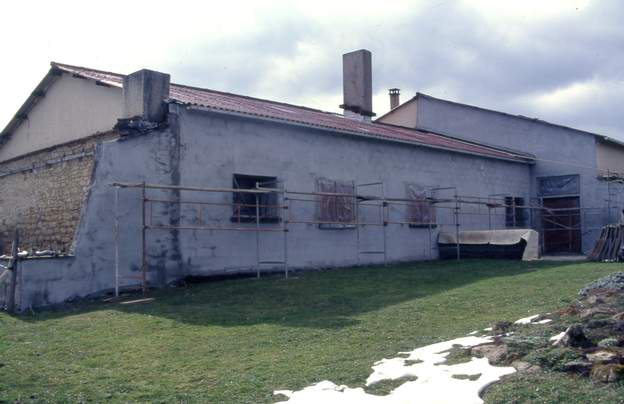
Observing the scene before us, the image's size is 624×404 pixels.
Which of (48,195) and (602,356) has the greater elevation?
(48,195)

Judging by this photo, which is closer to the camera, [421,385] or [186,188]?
[421,385]

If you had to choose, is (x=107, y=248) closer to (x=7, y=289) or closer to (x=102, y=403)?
(x=7, y=289)

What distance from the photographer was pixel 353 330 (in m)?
8.70

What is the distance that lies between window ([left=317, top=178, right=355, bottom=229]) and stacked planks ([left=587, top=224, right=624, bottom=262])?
6.94 meters

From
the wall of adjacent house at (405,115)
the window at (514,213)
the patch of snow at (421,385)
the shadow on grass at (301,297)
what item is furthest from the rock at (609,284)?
the wall of adjacent house at (405,115)

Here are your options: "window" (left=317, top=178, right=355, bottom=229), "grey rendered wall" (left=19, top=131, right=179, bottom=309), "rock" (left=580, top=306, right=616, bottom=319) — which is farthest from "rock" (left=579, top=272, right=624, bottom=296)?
"grey rendered wall" (left=19, top=131, right=179, bottom=309)

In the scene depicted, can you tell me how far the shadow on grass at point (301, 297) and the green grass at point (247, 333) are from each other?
0.03 m

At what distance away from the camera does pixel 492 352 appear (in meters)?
6.46

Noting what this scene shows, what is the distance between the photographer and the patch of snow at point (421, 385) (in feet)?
18.5

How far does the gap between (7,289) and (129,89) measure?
495cm

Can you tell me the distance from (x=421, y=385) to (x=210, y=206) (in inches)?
359

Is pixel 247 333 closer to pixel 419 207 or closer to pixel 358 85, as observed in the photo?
pixel 419 207

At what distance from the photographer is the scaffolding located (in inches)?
528

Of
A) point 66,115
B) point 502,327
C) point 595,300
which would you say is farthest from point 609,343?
point 66,115
